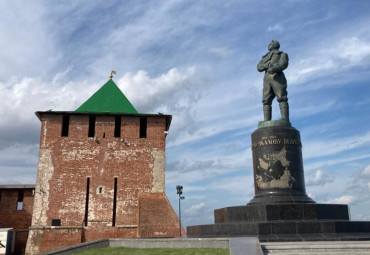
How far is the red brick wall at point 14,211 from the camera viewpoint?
20.8 m

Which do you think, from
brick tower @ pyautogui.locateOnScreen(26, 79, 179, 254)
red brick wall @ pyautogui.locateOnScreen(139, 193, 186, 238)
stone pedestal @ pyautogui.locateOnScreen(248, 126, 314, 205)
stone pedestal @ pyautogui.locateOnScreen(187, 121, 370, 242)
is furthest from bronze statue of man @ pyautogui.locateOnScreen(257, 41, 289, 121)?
brick tower @ pyautogui.locateOnScreen(26, 79, 179, 254)

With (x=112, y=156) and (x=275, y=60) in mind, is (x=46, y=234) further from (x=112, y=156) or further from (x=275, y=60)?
(x=275, y=60)

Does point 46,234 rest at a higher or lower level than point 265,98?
lower

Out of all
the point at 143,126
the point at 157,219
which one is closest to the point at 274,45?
the point at 157,219

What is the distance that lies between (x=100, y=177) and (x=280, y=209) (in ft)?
37.2

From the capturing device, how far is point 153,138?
18969 millimetres

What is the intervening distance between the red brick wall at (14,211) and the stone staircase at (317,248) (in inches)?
712

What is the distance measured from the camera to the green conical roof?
768 inches

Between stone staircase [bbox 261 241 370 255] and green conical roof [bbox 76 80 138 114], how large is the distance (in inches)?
541

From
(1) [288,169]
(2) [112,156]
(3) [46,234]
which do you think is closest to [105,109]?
(2) [112,156]

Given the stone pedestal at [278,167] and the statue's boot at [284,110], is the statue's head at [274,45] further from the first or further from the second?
the stone pedestal at [278,167]

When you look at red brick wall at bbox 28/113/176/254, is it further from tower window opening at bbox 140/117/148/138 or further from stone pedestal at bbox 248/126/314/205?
stone pedestal at bbox 248/126/314/205

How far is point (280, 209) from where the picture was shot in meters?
9.12

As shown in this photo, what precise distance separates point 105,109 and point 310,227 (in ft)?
45.1
